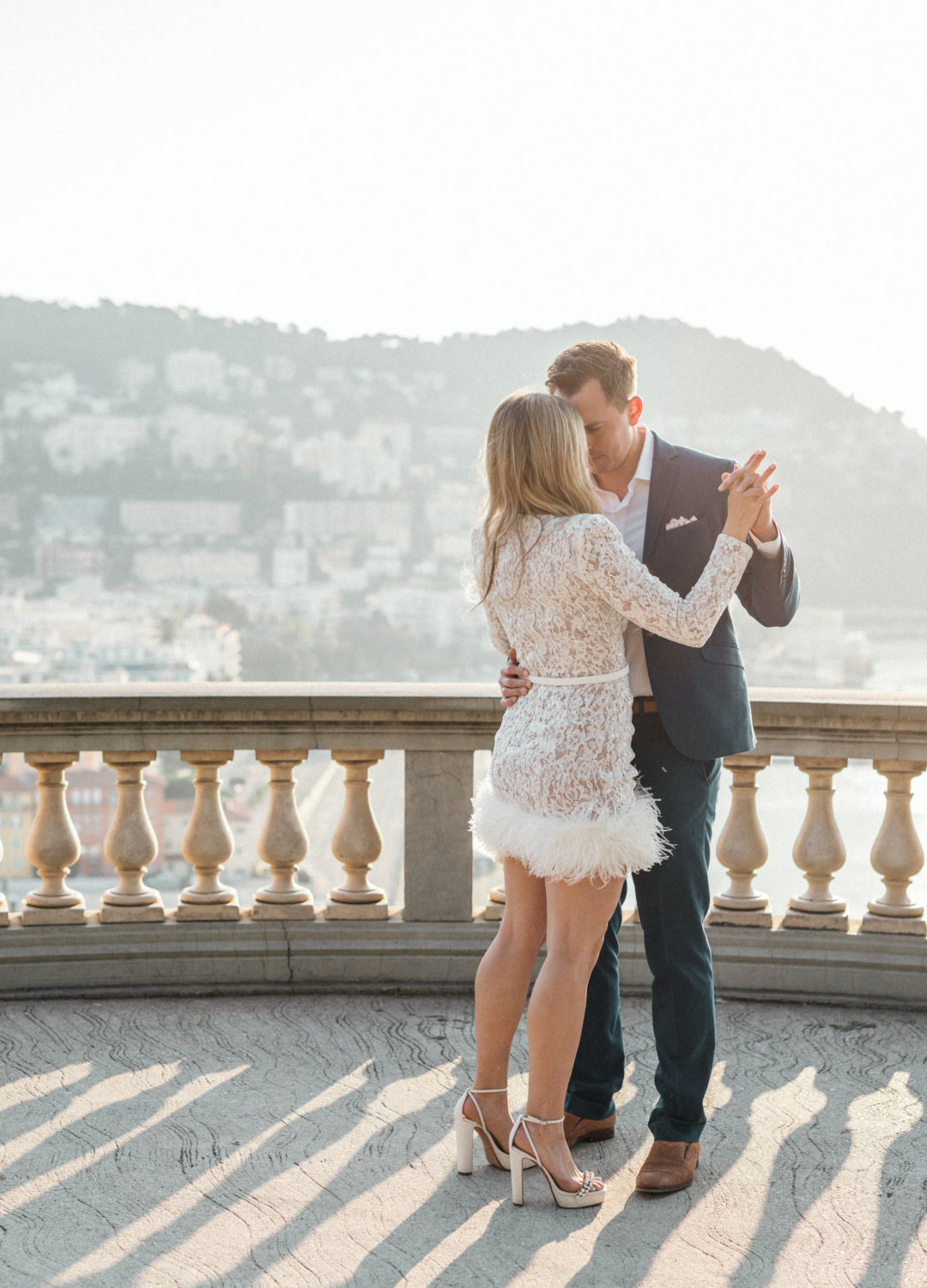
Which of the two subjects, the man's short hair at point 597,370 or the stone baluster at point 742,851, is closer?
the man's short hair at point 597,370

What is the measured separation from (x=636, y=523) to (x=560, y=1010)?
1032 millimetres

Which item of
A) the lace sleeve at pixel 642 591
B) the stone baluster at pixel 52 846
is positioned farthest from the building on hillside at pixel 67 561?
the lace sleeve at pixel 642 591

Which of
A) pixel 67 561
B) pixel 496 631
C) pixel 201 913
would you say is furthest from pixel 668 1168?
pixel 67 561

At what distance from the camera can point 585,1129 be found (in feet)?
8.75

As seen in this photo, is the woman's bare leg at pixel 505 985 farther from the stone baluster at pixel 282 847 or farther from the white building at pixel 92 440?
the white building at pixel 92 440

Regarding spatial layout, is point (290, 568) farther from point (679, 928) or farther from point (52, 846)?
point (679, 928)

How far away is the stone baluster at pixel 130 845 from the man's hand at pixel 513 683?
1.59 metres

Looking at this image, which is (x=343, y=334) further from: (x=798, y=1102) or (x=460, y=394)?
(x=798, y=1102)

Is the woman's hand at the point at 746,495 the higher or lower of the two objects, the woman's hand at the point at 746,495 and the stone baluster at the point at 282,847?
the higher

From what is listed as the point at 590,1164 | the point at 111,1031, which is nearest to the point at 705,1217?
the point at 590,1164

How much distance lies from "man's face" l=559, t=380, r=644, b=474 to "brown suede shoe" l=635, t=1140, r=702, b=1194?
4.76 feet

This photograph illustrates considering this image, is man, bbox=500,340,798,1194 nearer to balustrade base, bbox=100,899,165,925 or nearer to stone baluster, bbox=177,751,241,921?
stone baluster, bbox=177,751,241,921

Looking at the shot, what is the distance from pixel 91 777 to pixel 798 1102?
9.40 meters

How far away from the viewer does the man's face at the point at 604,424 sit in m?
2.45
